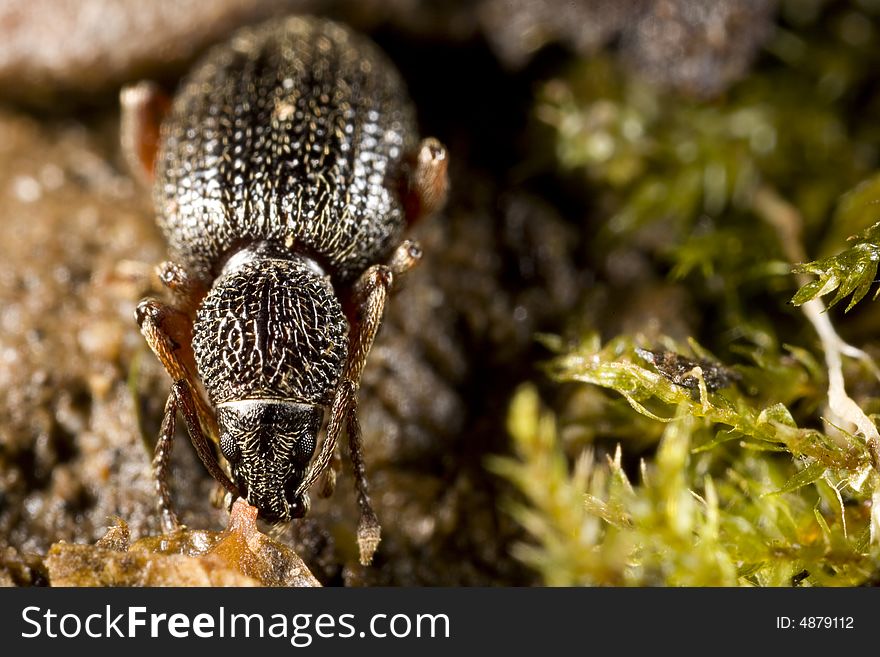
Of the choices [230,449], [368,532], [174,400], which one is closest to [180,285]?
[174,400]

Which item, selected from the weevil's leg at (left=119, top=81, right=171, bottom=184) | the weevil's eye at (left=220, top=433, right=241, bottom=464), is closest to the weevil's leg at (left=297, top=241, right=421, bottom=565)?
the weevil's eye at (left=220, top=433, right=241, bottom=464)

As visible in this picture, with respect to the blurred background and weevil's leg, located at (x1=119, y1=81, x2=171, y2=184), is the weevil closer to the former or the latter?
weevil's leg, located at (x1=119, y1=81, x2=171, y2=184)

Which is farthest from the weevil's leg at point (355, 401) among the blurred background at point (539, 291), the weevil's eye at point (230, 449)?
the blurred background at point (539, 291)

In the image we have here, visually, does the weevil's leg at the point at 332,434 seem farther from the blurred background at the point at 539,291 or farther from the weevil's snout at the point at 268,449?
the blurred background at the point at 539,291

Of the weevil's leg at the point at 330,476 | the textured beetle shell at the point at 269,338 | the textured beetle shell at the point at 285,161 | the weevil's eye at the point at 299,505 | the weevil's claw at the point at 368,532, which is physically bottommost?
the weevil's claw at the point at 368,532

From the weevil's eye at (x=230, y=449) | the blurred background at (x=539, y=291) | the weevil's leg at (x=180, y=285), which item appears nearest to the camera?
the weevil's eye at (x=230, y=449)

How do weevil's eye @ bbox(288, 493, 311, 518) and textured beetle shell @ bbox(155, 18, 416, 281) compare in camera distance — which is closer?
weevil's eye @ bbox(288, 493, 311, 518)

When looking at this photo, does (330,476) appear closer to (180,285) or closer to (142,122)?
(180,285)

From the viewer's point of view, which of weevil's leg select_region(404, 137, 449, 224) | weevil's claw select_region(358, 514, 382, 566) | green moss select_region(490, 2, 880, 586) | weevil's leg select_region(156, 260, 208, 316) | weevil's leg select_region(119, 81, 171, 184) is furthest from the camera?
weevil's leg select_region(119, 81, 171, 184)
